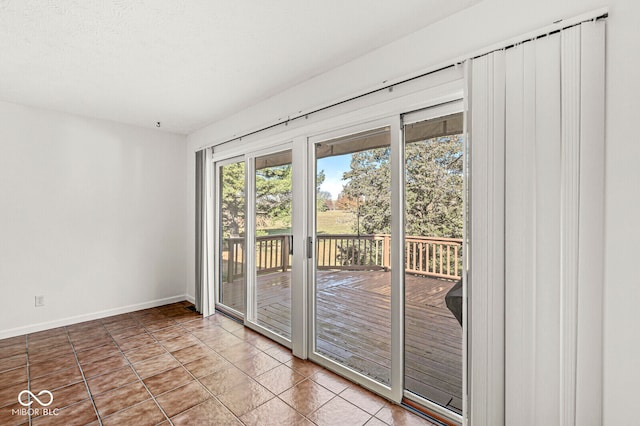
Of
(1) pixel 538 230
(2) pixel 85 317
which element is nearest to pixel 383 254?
(1) pixel 538 230

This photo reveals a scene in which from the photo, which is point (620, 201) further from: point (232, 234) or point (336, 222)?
point (232, 234)

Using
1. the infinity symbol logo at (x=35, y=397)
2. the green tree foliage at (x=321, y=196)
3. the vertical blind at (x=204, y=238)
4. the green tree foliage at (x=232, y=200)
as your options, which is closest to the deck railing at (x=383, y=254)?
the green tree foliage at (x=321, y=196)

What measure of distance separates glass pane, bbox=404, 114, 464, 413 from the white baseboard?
350 centimetres

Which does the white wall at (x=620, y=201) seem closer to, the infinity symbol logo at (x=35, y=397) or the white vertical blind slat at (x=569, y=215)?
the white vertical blind slat at (x=569, y=215)

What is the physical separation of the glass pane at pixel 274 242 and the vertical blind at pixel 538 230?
1889 mm

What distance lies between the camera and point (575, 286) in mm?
1377

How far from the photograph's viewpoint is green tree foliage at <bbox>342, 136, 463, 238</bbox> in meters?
2.23

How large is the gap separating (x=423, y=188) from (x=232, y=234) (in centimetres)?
270

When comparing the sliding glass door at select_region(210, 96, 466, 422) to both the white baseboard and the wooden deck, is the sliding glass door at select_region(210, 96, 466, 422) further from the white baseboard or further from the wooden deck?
the white baseboard

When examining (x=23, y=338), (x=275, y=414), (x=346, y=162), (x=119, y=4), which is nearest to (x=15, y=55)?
(x=119, y=4)

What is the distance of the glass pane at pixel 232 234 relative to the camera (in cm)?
393

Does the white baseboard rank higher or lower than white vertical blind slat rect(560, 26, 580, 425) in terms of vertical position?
lower

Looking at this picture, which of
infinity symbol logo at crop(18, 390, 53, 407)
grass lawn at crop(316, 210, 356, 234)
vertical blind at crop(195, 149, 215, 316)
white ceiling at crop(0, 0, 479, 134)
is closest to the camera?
white ceiling at crop(0, 0, 479, 134)

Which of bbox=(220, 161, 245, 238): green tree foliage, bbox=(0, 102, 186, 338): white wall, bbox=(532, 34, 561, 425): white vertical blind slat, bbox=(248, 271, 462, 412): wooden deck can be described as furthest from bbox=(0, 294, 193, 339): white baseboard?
bbox=(532, 34, 561, 425): white vertical blind slat
